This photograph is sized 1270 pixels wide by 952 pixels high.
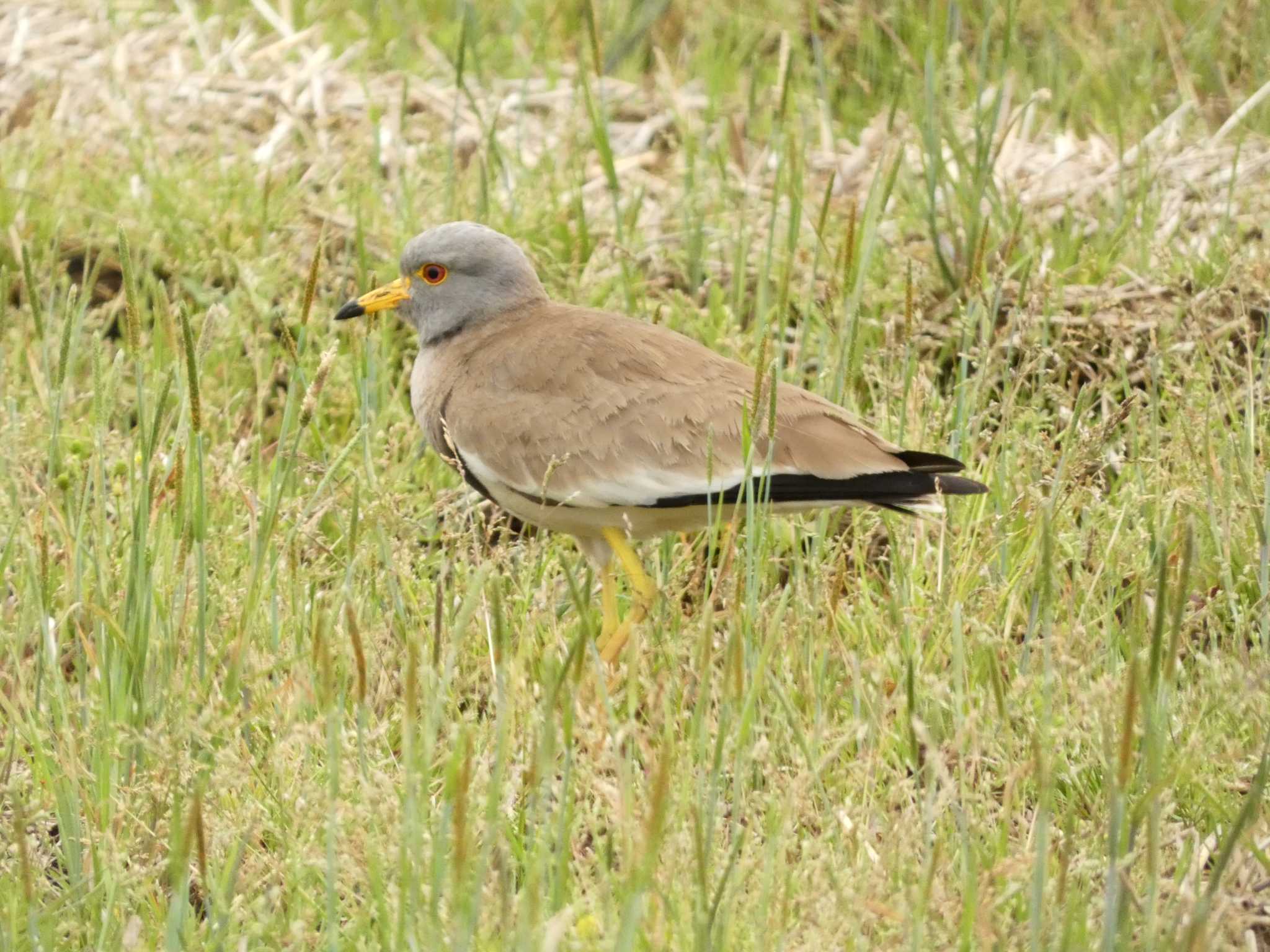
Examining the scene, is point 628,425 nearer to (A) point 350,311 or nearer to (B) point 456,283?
(B) point 456,283

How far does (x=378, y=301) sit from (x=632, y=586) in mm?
1136

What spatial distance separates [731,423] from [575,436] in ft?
1.18

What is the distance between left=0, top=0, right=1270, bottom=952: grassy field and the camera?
2.33 meters

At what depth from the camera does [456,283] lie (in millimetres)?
4617

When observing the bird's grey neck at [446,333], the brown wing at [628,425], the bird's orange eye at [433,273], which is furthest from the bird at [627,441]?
the bird's orange eye at [433,273]

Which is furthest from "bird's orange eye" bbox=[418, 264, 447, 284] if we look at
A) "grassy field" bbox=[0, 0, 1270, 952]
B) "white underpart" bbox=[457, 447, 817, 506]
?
"white underpart" bbox=[457, 447, 817, 506]

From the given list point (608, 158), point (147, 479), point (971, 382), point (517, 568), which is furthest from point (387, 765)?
point (608, 158)

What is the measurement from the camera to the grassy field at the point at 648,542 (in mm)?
2326

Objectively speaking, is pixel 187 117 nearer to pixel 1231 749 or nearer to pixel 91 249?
pixel 91 249

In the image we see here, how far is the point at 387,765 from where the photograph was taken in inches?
122

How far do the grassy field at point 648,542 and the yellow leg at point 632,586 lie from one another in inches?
3.7

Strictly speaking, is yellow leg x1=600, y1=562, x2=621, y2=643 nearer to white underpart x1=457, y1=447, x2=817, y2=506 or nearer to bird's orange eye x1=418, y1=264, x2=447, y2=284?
white underpart x1=457, y1=447, x2=817, y2=506

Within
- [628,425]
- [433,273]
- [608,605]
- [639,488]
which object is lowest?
[608,605]

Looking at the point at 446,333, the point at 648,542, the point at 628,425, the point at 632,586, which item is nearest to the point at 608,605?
the point at 632,586
